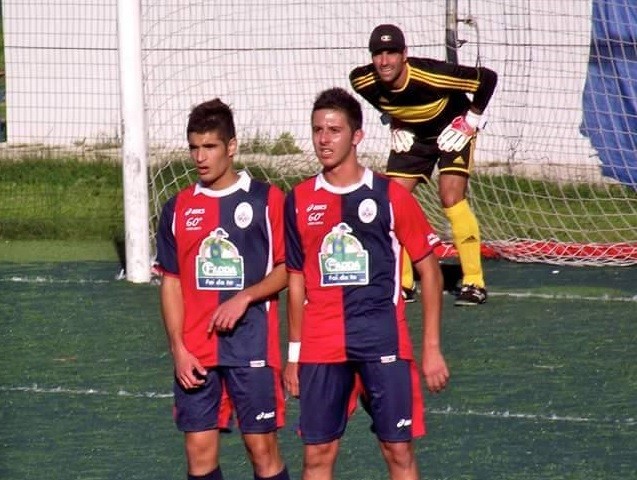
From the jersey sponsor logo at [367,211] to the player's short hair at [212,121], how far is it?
55 cm

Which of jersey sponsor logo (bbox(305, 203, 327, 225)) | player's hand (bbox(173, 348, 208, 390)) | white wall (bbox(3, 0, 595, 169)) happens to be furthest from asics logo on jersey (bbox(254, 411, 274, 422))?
white wall (bbox(3, 0, 595, 169))

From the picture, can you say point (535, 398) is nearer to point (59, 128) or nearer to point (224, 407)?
point (224, 407)

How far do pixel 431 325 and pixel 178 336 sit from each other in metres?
0.89

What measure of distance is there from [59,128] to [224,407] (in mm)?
9438

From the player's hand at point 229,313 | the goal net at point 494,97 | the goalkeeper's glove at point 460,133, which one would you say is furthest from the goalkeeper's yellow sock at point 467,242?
the player's hand at point 229,313

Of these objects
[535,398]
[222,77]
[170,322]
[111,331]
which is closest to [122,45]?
[111,331]

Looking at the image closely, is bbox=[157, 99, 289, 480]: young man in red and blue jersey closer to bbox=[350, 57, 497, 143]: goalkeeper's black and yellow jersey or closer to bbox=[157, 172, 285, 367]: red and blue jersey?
bbox=[157, 172, 285, 367]: red and blue jersey

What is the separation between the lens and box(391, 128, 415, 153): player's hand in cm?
964

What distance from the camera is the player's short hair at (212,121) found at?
549cm

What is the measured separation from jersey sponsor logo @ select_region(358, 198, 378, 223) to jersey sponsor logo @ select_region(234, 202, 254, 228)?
0.40 metres

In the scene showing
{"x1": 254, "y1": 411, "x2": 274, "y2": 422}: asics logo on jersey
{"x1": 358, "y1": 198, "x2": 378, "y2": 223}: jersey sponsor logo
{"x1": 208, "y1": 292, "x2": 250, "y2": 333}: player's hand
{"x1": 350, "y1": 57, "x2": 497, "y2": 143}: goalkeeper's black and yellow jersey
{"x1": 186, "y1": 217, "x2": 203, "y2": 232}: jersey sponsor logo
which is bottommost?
{"x1": 254, "y1": 411, "x2": 274, "y2": 422}: asics logo on jersey

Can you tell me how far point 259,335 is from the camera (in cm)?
546

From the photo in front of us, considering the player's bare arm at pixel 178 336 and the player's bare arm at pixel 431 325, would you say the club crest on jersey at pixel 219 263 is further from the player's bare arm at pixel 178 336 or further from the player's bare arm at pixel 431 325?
the player's bare arm at pixel 431 325

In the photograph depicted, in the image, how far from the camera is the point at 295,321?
5457 mm
